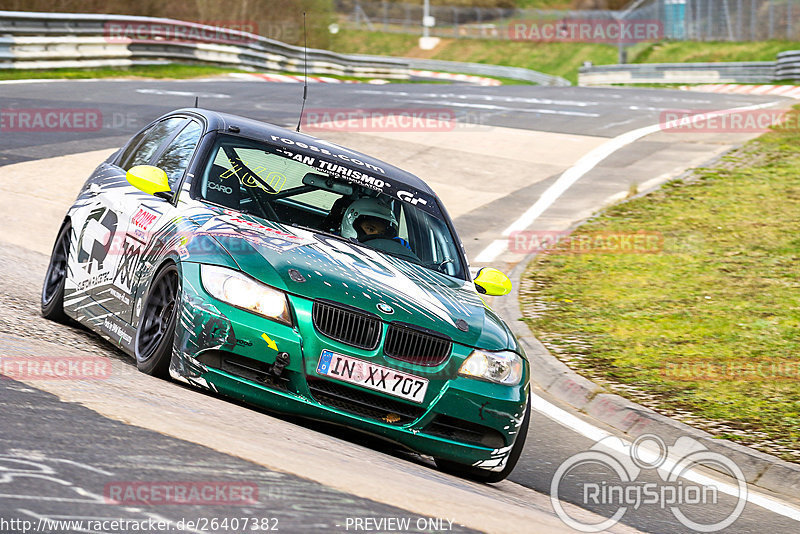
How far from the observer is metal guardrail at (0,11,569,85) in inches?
961

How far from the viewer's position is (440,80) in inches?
1954

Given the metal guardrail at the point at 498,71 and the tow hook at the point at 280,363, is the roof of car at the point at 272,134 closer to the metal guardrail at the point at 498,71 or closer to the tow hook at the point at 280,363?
the tow hook at the point at 280,363

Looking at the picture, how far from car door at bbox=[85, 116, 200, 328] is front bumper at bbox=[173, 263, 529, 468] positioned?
92cm

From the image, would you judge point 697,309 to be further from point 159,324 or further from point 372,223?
point 159,324

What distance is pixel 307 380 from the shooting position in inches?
207

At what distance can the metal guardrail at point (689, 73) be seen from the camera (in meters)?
37.9

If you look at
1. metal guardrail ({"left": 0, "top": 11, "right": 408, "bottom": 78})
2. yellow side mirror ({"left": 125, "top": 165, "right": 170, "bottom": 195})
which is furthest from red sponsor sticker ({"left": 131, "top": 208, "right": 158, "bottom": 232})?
metal guardrail ({"left": 0, "top": 11, "right": 408, "bottom": 78})

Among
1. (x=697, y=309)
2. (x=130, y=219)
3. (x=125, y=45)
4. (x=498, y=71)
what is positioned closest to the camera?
(x=130, y=219)

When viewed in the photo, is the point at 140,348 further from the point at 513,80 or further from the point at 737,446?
the point at 513,80

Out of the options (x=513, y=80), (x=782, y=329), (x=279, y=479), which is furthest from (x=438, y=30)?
(x=279, y=479)

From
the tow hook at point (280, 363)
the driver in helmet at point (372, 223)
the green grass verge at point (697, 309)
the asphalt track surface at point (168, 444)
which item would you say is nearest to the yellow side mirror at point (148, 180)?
the asphalt track surface at point (168, 444)

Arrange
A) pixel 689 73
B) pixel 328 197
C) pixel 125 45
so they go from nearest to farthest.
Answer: pixel 328 197 → pixel 125 45 → pixel 689 73

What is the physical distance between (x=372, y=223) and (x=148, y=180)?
1403mm

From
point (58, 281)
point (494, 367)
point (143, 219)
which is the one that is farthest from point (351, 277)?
point (58, 281)
